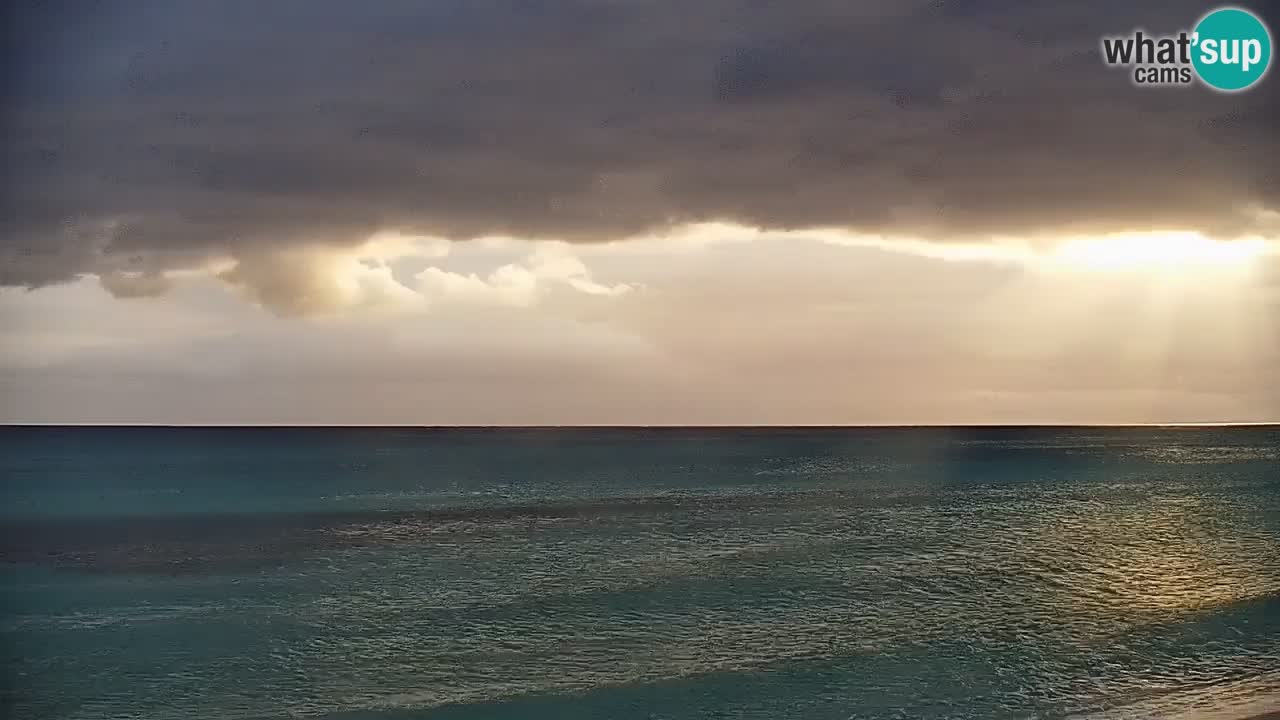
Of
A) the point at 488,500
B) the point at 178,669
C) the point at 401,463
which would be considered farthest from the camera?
the point at 401,463

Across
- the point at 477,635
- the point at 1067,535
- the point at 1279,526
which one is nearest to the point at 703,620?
the point at 477,635

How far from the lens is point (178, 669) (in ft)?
76.2

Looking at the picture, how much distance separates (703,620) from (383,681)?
335 inches

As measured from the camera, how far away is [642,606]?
93.8 feet

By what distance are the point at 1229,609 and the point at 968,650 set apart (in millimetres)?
9900

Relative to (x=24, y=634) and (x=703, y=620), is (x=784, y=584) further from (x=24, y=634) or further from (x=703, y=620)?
(x=24, y=634)

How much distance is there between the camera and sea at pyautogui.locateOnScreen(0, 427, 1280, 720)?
20.6 metres

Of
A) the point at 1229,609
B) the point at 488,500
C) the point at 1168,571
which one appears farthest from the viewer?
the point at 488,500

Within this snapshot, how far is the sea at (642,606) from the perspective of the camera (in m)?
20.6

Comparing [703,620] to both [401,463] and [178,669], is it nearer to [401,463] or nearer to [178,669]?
[178,669]

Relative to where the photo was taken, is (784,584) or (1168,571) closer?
(784,584)

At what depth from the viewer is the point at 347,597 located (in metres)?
31.6

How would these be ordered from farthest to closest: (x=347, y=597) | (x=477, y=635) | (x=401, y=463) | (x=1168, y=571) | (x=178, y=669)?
(x=401, y=463) → (x=1168, y=571) → (x=347, y=597) → (x=477, y=635) → (x=178, y=669)

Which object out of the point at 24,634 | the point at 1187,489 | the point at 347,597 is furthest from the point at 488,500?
the point at 1187,489
